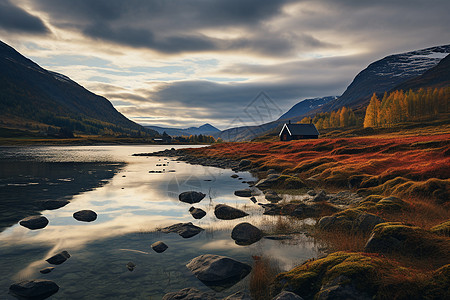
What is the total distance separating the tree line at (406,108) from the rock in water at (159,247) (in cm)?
14818

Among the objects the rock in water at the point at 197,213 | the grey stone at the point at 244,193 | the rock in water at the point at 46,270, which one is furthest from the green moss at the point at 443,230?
the grey stone at the point at 244,193

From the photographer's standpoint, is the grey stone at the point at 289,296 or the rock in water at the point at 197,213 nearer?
the grey stone at the point at 289,296

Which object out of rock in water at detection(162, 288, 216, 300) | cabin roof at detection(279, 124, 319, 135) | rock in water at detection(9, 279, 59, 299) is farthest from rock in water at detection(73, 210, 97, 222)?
cabin roof at detection(279, 124, 319, 135)

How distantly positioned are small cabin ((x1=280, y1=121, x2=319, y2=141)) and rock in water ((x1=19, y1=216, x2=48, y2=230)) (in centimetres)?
8808

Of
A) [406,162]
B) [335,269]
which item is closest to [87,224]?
[335,269]

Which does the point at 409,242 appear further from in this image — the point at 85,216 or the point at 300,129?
the point at 300,129

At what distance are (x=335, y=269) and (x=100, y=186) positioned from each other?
32.4 meters

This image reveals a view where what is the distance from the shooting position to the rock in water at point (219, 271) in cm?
973

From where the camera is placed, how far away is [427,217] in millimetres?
13977

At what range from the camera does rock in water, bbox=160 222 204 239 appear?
49.2 feet

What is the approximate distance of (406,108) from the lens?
136 metres

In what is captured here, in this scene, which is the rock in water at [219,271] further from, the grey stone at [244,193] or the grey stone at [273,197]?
the grey stone at [244,193]

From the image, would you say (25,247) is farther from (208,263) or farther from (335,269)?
(335,269)

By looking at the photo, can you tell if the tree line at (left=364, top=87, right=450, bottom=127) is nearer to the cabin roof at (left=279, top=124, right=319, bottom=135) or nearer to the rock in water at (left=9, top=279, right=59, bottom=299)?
the cabin roof at (left=279, top=124, right=319, bottom=135)
